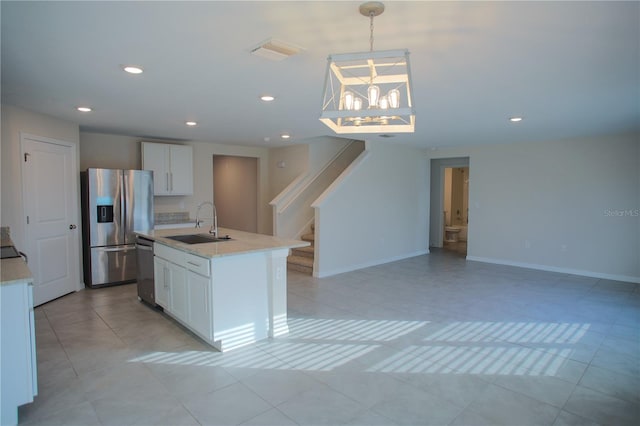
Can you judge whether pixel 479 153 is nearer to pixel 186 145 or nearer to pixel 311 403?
pixel 186 145

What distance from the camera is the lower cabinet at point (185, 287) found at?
3170 mm

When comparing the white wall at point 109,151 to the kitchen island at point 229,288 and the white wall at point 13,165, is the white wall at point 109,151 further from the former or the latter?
the kitchen island at point 229,288

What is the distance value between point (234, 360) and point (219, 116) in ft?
9.37

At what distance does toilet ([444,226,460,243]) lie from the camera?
32.0 feet

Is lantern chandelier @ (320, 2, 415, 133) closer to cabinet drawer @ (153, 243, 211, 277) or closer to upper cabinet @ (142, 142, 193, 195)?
cabinet drawer @ (153, 243, 211, 277)

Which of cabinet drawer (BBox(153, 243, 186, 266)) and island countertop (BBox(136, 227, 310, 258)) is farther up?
island countertop (BBox(136, 227, 310, 258))

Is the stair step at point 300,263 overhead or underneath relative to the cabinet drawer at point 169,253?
underneath

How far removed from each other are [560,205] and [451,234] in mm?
3753

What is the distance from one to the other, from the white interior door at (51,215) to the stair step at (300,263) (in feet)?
10.4

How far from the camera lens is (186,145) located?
21.7 feet

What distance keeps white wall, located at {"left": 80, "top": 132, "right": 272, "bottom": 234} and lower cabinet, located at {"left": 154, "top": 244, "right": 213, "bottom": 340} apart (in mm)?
2787

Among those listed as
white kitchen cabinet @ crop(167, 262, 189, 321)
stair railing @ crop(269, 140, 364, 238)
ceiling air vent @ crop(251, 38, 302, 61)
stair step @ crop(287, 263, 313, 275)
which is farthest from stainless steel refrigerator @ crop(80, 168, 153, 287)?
ceiling air vent @ crop(251, 38, 302, 61)

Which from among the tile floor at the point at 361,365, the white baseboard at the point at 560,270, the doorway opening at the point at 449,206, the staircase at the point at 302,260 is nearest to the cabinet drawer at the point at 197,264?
the tile floor at the point at 361,365

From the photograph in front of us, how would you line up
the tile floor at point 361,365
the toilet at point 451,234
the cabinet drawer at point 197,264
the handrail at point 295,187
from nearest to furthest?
the tile floor at point 361,365, the cabinet drawer at point 197,264, the handrail at point 295,187, the toilet at point 451,234
